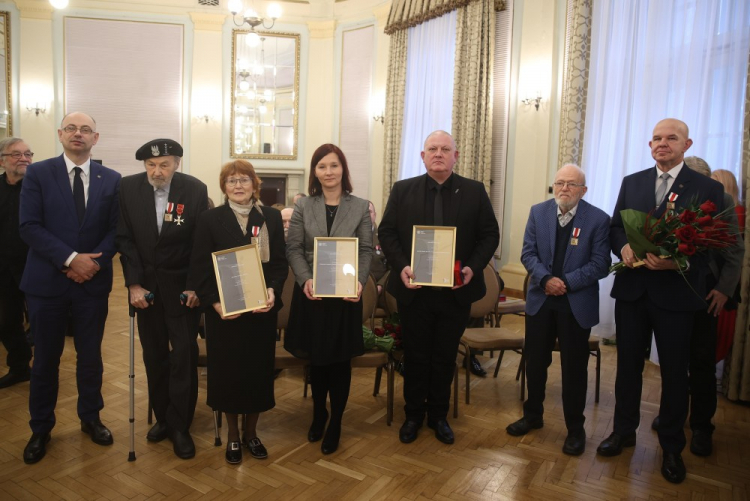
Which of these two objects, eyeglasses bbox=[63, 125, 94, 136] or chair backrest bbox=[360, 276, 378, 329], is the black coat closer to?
eyeglasses bbox=[63, 125, 94, 136]

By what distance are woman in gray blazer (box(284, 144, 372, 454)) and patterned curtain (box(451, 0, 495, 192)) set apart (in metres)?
4.81

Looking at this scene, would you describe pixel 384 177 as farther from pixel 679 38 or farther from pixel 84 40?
pixel 84 40

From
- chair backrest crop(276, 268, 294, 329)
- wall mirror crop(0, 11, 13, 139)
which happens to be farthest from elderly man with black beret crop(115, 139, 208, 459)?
wall mirror crop(0, 11, 13, 139)

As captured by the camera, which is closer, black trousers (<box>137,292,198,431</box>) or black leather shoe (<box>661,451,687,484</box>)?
black leather shoe (<box>661,451,687,484</box>)

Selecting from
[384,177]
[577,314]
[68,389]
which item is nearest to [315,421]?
[577,314]

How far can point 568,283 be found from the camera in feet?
10.0

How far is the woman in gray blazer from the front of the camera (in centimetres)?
296

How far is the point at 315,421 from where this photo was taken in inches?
127

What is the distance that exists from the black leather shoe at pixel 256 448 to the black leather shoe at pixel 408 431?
0.77 metres

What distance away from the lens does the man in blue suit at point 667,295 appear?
2.85m

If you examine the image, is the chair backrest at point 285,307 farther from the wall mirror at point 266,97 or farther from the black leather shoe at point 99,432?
the wall mirror at point 266,97

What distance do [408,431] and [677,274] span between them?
167cm

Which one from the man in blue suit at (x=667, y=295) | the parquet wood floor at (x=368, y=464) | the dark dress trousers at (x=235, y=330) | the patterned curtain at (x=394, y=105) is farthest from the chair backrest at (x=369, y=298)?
the patterned curtain at (x=394, y=105)

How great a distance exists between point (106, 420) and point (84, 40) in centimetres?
932
